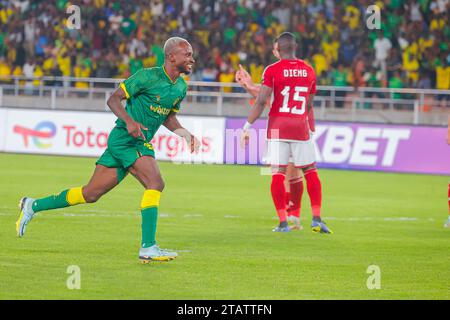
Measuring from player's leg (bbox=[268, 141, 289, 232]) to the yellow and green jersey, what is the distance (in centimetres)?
296

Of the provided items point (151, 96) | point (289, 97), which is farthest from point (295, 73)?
point (151, 96)

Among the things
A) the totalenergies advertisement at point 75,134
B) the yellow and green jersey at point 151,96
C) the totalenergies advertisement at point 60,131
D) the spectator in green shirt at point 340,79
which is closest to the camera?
the yellow and green jersey at point 151,96

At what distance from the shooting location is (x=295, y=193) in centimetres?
1394

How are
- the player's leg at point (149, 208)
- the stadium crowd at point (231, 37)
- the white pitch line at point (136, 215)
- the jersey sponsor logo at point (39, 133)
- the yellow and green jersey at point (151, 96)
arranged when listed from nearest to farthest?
the player's leg at point (149, 208), the yellow and green jersey at point (151, 96), the white pitch line at point (136, 215), the jersey sponsor logo at point (39, 133), the stadium crowd at point (231, 37)

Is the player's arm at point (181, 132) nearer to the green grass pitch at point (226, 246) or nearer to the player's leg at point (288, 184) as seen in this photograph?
the green grass pitch at point (226, 246)

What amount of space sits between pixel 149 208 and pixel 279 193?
135 inches

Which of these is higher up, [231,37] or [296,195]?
[231,37]

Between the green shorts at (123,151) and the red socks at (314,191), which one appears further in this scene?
the red socks at (314,191)

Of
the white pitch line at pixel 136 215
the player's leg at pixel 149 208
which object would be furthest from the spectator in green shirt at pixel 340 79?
the player's leg at pixel 149 208

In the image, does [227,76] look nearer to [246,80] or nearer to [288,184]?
[288,184]

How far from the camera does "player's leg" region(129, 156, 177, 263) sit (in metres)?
10.4

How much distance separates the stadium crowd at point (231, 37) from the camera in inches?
1141

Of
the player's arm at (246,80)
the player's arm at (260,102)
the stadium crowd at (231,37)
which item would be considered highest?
the stadium crowd at (231,37)

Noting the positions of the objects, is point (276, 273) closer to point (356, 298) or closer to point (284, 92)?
point (356, 298)
